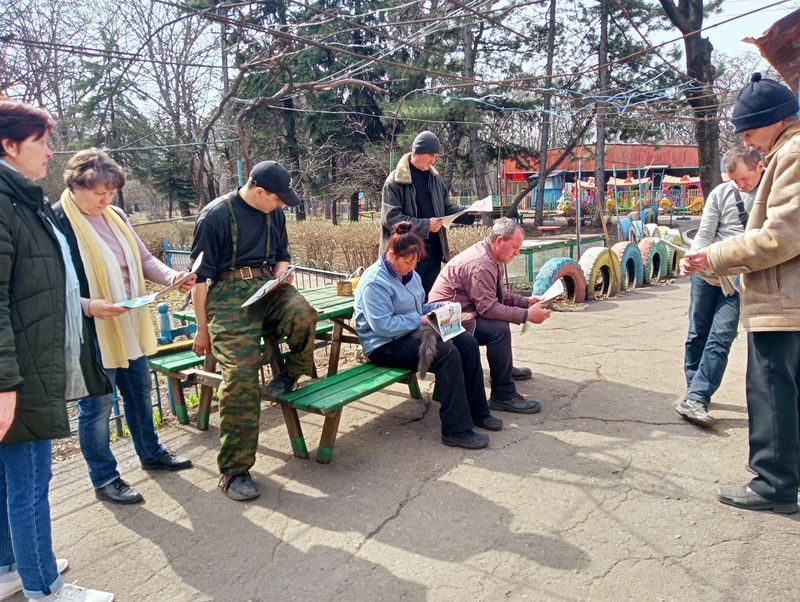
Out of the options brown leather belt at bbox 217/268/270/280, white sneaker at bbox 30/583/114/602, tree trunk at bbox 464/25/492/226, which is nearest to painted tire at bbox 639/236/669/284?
brown leather belt at bbox 217/268/270/280

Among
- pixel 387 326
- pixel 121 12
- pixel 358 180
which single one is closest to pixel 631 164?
pixel 358 180

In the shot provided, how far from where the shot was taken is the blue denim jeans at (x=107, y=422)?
286 centimetres

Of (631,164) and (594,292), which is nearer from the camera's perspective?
(594,292)

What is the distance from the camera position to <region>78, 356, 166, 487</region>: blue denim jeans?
2857mm

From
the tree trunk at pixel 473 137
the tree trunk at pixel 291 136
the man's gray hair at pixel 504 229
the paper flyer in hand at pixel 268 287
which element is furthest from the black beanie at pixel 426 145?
the tree trunk at pixel 291 136

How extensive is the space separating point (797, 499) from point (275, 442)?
2869 mm

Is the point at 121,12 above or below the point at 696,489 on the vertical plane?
above

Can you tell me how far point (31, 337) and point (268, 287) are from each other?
4.00 feet

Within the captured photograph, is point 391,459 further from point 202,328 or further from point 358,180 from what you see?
point 358,180

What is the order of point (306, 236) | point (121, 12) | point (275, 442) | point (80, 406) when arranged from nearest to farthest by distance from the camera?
1. point (80, 406)
2. point (275, 442)
3. point (306, 236)
4. point (121, 12)

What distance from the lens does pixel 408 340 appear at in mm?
3570

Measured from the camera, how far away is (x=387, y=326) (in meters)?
3.51

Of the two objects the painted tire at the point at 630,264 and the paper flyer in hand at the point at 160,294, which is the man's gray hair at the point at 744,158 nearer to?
the paper flyer in hand at the point at 160,294

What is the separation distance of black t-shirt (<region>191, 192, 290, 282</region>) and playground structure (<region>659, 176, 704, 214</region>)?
31935 millimetres
